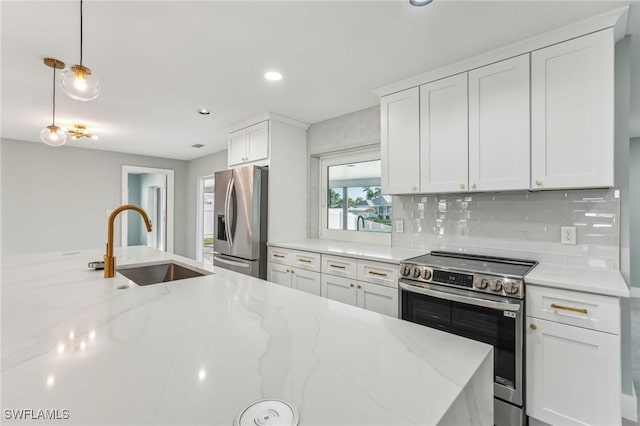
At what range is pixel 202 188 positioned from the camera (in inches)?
239

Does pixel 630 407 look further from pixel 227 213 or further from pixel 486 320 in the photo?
pixel 227 213

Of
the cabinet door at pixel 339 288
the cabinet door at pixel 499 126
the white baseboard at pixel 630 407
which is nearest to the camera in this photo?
the white baseboard at pixel 630 407

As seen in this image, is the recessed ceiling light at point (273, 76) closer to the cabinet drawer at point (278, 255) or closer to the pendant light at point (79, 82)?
the pendant light at point (79, 82)

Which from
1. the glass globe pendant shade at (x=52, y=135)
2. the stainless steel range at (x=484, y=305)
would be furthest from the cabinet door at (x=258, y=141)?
the stainless steel range at (x=484, y=305)

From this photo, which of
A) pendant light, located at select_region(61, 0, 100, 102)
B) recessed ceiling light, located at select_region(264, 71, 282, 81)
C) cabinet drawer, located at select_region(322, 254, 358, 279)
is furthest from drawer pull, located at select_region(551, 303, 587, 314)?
pendant light, located at select_region(61, 0, 100, 102)

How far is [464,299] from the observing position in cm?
182

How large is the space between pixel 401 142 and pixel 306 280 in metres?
1.50

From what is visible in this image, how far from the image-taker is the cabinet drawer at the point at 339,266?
250 cm

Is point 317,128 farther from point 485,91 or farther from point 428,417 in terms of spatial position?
point 428,417

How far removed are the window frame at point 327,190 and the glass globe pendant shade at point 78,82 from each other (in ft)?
7.95

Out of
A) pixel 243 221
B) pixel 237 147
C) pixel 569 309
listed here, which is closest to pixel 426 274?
pixel 569 309

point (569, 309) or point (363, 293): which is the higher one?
point (569, 309)

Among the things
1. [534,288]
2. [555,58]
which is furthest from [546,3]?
[534,288]

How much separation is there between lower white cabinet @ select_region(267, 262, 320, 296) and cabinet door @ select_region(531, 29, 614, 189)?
1.85 meters
